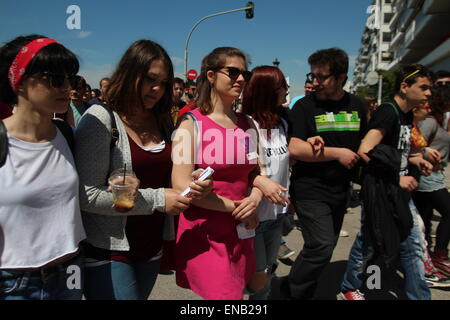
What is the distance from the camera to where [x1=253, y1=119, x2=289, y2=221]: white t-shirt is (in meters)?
2.51

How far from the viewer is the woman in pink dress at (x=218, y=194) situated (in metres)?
1.79

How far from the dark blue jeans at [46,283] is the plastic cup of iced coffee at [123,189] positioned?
346 millimetres

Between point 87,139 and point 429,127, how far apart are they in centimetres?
346

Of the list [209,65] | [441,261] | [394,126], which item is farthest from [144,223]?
[441,261]

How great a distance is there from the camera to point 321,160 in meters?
2.63

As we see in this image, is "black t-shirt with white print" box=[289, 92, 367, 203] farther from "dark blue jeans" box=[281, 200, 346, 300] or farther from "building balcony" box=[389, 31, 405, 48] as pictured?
"building balcony" box=[389, 31, 405, 48]

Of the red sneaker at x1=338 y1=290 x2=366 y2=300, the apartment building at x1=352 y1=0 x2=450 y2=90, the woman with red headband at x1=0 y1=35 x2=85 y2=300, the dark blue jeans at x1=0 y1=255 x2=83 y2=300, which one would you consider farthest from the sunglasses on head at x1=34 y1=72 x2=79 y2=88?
the apartment building at x1=352 y1=0 x2=450 y2=90

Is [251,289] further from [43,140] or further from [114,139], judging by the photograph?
[43,140]

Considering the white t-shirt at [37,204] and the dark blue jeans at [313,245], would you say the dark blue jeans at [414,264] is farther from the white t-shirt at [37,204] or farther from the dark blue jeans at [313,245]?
the white t-shirt at [37,204]

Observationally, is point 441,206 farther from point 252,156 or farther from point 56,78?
point 56,78

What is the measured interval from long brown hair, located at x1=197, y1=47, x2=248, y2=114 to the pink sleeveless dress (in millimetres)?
107

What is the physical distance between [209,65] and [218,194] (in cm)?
82

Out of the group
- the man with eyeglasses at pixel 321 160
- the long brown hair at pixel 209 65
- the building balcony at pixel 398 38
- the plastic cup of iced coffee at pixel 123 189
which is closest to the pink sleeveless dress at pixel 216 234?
the long brown hair at pixel 209 65
